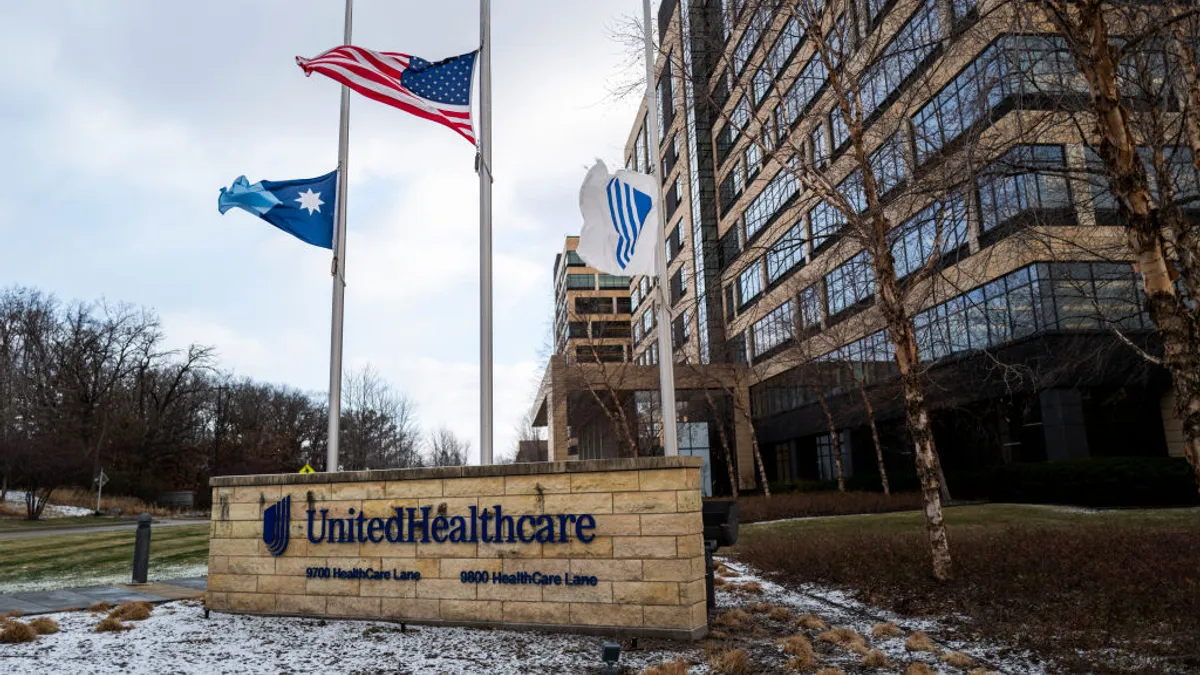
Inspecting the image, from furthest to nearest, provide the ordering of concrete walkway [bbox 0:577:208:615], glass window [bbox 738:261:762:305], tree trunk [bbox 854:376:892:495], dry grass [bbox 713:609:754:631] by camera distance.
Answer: glass window [bbox 738:261:762:305] < tree trunk [bbox 854:376:892:495] < concrete walkway [bbox 0:577:208:615] < dry grass [bbox 713:609:754:631]

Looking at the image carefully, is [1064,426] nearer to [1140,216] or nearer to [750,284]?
[1140,216]

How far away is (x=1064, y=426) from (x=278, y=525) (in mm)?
24718

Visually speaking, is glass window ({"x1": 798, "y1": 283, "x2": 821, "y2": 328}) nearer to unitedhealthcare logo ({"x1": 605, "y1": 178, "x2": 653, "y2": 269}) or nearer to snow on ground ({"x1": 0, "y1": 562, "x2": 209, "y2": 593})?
unitedhealthcare logo ({"x1": 605, "y1": 178, "x2": 653, "y2": 269})

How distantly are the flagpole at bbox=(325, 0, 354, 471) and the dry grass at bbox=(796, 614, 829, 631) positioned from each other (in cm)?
606

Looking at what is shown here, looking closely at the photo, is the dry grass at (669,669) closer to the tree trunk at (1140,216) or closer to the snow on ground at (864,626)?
the snow on ground at (864,626)

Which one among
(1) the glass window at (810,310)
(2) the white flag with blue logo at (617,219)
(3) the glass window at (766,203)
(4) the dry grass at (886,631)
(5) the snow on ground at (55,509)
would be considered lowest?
(4) the dry grass at (886,631)

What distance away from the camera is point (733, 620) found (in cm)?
894

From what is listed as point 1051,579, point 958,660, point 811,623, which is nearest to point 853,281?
point 1051,579

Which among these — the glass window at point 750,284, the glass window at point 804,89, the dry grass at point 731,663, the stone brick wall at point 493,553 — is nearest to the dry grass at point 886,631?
the stone brick wall at point 493,553

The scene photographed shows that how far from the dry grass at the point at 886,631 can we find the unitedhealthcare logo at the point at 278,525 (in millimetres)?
6900

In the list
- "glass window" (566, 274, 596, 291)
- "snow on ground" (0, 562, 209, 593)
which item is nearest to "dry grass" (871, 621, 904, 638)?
"snow on ground" (0, 562, 209, 593)

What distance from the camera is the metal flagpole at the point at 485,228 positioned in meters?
10.2

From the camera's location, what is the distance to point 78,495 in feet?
152

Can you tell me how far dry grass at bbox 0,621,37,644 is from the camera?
8094 mm
